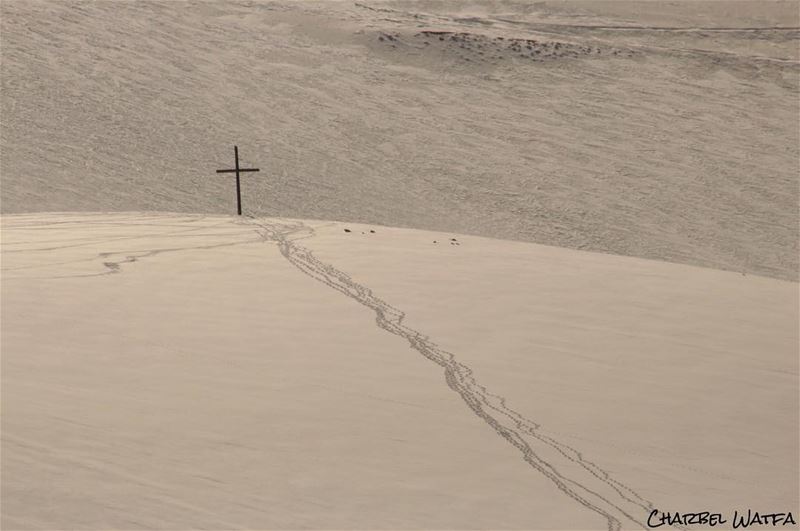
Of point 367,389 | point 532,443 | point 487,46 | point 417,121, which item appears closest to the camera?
point 532,443

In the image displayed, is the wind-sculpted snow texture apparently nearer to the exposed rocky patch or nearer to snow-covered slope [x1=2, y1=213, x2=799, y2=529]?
snow-covered slope [x1=2, y1=213, x2=799, y2=529]

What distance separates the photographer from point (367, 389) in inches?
336

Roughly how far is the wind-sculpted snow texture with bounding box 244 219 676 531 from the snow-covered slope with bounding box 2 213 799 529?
2 centimetres

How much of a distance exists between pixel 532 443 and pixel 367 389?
4.03 feet

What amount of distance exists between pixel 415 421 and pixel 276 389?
0.97 meters

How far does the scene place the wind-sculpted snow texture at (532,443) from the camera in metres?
7.21

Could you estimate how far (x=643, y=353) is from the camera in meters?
10.4

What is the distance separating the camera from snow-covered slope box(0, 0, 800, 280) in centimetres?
2947

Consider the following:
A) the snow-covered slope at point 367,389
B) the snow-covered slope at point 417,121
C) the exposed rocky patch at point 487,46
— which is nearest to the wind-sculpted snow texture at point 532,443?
the snow-covered slope at point 367,389

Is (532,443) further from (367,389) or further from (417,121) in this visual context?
(417,121)

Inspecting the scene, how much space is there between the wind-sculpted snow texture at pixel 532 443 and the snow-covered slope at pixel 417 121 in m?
17.9

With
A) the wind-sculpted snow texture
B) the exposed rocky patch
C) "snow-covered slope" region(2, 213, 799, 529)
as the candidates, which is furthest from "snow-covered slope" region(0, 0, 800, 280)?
the wind-sculpted snow texture

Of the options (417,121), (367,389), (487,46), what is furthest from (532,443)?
(487,46)

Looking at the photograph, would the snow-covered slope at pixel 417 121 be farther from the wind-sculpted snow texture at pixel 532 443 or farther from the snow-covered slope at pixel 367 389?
the wind-sculpted snow texture at pixel 532 443
